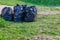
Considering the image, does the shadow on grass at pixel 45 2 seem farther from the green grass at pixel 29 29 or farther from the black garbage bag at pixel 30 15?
the black garbage bag at pixel 30 15

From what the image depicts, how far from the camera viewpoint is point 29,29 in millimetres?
7219

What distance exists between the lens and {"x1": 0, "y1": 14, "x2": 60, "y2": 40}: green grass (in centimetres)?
654

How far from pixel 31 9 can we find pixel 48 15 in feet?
4.00

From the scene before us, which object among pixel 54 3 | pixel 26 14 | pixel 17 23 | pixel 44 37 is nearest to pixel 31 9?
pixel 26 14

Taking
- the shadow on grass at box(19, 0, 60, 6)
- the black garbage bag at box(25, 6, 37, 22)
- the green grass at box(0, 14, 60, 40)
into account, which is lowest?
the shadow on grass at box(19, 0, 60, 6)

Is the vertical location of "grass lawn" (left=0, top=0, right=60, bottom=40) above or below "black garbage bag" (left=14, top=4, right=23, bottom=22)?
below

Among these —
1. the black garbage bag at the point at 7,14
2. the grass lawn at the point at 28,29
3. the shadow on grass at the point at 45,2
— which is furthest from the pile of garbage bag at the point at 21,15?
the shadow on grass at the point at 45,2

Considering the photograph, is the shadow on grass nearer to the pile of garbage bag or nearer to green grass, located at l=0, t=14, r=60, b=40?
green grass, located at l=0, t=14, r=60, b=40

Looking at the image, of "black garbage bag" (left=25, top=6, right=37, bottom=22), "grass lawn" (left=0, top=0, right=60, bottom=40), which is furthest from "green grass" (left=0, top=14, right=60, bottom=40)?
"black garbage bag" (left=25, top=6, right=37, bottom=22)

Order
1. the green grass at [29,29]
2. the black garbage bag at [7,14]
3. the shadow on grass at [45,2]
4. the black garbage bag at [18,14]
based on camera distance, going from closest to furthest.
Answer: the green grass at [29,29]
the black garbage bag at [18,14]
the black garbage bag at [7,14]
the shadow on grass at [45,2]

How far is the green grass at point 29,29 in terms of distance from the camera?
6535 mm

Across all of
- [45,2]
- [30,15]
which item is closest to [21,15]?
[30,15]

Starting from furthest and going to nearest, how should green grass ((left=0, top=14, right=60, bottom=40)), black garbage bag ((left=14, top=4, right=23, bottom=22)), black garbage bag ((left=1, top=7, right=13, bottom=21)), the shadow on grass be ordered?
the shadow on grass → black garbage bag ((left=1, top=7, right=13, bottom=21)) → black garbage bag ((left=14, top=4, right=23, bottom=22)) → green grass ((left=0, top=14, right=60, bottom=40))

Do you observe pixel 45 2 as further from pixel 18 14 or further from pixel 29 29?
pixel 29 29
